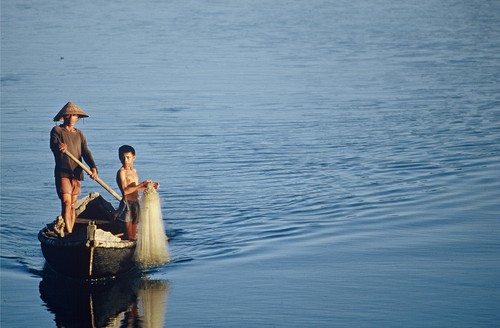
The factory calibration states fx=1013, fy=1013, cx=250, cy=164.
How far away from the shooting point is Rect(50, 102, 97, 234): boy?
1437cm

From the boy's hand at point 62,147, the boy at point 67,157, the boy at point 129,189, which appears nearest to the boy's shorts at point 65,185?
the boy at point 67,157

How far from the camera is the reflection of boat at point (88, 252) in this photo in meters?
13.5

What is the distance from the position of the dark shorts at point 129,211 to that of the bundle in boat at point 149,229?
13cm

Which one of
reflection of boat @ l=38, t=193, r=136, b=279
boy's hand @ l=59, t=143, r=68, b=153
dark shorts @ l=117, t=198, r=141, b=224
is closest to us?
reflection of boat @ l=38, t=193, r=136, b=279

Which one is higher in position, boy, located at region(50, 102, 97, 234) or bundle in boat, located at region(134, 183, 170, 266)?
boy, located at region(50, 102, 97, 234)

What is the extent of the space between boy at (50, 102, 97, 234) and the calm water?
1200 millimetres

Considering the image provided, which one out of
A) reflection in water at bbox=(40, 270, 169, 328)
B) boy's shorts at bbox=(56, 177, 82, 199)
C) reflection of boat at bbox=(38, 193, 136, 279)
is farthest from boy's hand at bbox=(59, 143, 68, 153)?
reflection in water at bbox=(40, 270, 169, 328)

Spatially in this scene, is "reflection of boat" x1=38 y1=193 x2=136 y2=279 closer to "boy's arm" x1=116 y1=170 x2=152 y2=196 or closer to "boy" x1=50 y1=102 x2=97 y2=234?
→ "boy" x1=50 y1=102 x2=97 y2=234

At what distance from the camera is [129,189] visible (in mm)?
14586

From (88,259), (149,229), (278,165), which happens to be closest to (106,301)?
(88,259)

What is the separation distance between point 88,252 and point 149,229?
1231mm

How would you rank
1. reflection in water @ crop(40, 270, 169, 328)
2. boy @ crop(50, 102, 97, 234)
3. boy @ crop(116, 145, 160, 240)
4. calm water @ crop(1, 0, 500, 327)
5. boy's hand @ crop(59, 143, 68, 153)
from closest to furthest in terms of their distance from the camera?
reflection in water @ crop(40, 270, 169, 328), calm water @ crop(1, 0, 500, 327), boy's hand @ crop(59, 143, 68, 153), boy @ crop(50, 102, 97, 234), boy @ crop(116, 145, 160, 240)

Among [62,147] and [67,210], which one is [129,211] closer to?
[67,210]

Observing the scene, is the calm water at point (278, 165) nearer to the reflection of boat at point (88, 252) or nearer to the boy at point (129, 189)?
the reflection of boat at point (88, 252)
